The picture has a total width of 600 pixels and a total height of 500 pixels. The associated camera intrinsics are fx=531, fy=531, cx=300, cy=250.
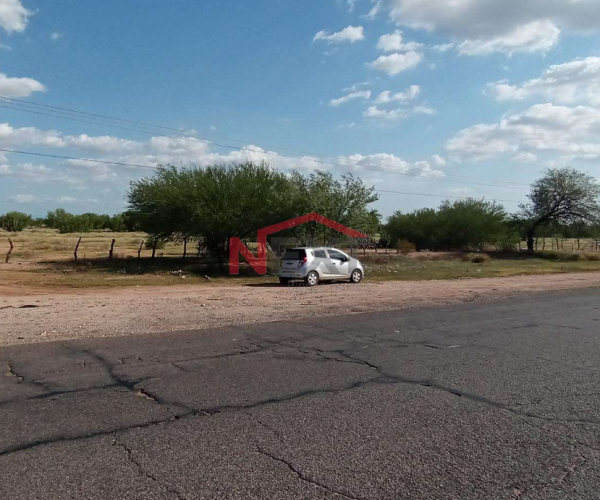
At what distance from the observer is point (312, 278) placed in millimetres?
22562

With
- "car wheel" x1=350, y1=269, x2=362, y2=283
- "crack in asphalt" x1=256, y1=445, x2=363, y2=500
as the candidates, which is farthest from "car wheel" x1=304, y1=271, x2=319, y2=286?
"crack in asphalt" x1=256, y1=445, x2=363, y2=500

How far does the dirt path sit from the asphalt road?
161 centimetres

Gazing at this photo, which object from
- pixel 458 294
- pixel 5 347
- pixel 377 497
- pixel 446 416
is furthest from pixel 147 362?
pixel 458 294

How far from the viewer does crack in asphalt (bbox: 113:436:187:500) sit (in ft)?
11.9

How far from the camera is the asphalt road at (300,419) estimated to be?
12.5 feet

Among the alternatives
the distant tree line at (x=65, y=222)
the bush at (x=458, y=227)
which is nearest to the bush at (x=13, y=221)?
the distant tree line at (x=65, y=222)

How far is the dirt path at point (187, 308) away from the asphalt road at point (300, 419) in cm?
161

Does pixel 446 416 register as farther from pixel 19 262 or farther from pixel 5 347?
pixel 19 262

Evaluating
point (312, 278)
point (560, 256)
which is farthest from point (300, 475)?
point (560, 256)

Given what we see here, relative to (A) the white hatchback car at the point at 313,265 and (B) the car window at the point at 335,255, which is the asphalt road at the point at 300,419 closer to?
(A) the white hatchback car at the point at 313,265

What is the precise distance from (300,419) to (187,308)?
9349 millimetres

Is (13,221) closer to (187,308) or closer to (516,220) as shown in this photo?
(516,220)

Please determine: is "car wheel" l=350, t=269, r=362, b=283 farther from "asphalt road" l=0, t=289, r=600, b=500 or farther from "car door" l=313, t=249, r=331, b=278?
"asphalt road" l=0, t=289, r=600, b=500

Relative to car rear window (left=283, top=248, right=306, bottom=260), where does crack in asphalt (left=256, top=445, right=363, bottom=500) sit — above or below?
below
